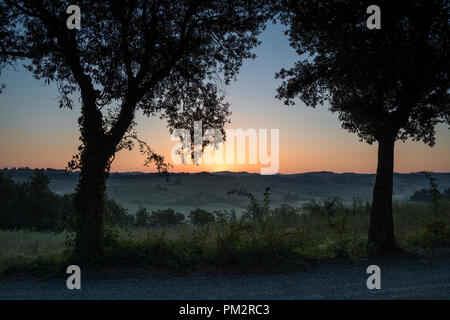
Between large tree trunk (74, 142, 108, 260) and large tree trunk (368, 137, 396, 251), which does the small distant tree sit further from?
large tree trunk (368, 137, 396, 251)

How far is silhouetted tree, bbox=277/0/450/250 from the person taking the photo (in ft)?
33.7

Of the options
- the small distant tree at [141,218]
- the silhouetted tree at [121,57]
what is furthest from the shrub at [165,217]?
the silhouetted tree at [121,57]

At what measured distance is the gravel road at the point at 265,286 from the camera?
6492 millimetres

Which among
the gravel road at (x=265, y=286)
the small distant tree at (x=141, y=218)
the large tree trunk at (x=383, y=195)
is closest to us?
the gravel road at (x=265, y=286)

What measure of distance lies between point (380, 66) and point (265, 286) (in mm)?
7134

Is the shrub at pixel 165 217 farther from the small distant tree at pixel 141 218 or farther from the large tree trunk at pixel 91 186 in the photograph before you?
the large tree trunk at pixel 91 186

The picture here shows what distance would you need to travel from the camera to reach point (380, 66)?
10.3m

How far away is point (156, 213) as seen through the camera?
3459 centimetres

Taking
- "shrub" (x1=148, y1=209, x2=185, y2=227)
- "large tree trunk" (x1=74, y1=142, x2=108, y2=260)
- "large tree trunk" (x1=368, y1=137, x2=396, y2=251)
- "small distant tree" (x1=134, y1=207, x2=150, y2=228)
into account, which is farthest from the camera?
"shrub" (x1=148, y1=209, x2=185, y2=227)

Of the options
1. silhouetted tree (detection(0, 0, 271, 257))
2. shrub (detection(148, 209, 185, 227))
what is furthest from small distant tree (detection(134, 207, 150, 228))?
silhouetted tree (detection(0, 0, 271, 257))

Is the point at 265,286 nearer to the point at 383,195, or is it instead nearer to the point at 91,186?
the point at 91,186

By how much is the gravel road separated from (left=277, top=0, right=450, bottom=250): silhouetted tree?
327 centimetres
